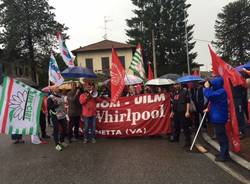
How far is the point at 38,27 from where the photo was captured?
45938 mm

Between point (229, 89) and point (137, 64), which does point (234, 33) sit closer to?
point (137, 64)

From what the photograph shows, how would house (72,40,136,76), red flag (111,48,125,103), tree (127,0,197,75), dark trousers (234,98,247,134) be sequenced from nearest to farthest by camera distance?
dark trousers (234,98,247,134), red flag (111,48,125,103), tree (127,0,197,75), house (72,40,136,76)

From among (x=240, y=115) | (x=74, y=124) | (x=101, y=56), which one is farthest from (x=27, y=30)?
(x=240, y=115)

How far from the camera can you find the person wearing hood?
7133mm

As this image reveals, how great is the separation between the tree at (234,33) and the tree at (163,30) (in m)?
5.76

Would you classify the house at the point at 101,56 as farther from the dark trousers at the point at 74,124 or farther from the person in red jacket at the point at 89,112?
the person in red jacket at the point at 89,112

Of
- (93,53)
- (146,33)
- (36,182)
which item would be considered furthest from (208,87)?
(93,53)

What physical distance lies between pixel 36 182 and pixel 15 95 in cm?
350

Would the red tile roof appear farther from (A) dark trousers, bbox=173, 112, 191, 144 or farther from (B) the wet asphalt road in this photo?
(B) the wet asphalt road

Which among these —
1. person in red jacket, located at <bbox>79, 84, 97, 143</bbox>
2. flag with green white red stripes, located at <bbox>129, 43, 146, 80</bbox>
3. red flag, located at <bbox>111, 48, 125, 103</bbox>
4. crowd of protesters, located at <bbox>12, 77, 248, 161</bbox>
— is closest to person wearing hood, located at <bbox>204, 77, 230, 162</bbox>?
crowd of protesters, located at <bbox>12, 77, 248, 161</bbox>

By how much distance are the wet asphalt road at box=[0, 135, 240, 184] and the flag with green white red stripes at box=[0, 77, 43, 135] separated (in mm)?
621

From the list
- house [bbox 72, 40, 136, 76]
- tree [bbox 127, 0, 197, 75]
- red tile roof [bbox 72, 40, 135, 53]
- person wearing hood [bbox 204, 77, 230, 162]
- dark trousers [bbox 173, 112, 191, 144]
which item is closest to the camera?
person wearing hood [bbox 204, 77, 230, 162]

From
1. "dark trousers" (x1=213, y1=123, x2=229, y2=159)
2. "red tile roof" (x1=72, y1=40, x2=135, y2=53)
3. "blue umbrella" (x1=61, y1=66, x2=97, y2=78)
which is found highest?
"red tile roof" (x1=72, y1=40, x2=135, y2=53)

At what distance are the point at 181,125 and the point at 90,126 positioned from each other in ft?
8.72
